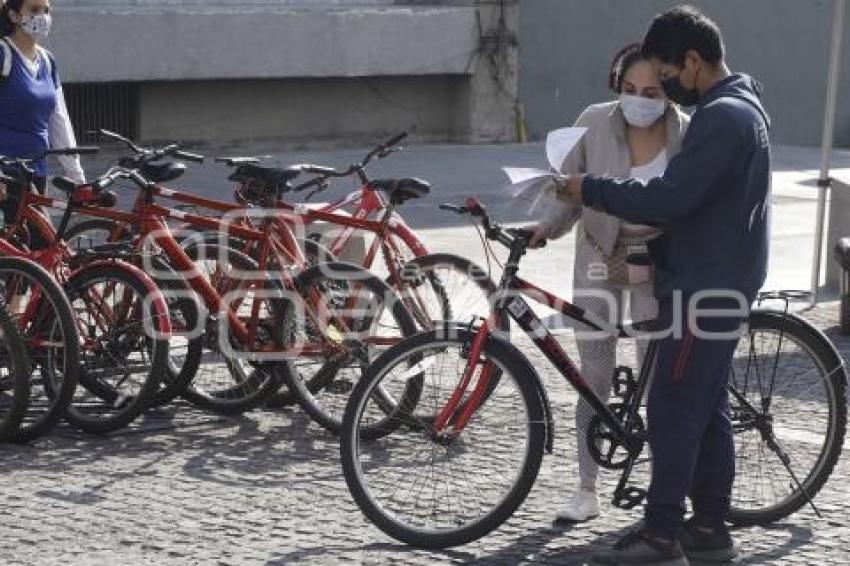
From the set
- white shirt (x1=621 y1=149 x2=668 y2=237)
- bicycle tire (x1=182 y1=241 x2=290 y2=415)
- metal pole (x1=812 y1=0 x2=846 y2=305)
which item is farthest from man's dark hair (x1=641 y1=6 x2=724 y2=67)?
metal pole (x1=812 y1=0 x2=846 y2=305)

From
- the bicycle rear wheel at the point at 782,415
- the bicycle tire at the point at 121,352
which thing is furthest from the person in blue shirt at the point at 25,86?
the bicycle rear wheel at the point at 782,415

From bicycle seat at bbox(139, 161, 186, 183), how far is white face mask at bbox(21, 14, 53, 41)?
123cm

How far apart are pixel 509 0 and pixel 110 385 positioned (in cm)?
1192

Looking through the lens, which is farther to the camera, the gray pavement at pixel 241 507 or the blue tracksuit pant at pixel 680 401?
the gray pavement at pixel 241 507

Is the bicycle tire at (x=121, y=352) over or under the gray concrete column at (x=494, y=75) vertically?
under

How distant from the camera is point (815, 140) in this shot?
22.2 m

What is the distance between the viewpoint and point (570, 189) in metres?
5.98

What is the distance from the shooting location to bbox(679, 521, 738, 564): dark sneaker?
6.19 metres

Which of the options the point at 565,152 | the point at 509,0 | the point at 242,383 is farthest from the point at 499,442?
the point at 509,0

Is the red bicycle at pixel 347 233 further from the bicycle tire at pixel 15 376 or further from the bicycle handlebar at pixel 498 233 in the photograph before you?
the bicycle handlebar at pixel 498 233

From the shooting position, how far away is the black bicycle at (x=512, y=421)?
245 inches

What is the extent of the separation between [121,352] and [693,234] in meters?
2.93

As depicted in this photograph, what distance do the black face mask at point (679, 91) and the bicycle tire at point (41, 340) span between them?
2.76 metres

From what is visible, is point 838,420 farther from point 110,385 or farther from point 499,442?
point 110,385
